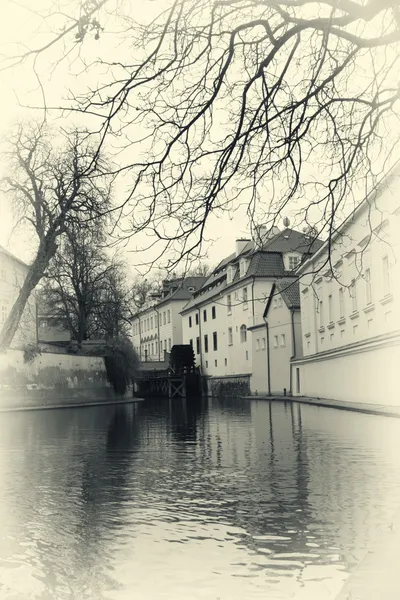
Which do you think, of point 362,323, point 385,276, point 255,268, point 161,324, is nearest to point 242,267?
point 255,268

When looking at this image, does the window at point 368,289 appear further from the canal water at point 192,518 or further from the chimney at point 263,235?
the chimney at point 263,235

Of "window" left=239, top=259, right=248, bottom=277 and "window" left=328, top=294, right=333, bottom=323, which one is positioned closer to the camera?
"window" left=328, top=294, right=333, bottom=323

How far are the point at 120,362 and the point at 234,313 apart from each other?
1868 cm

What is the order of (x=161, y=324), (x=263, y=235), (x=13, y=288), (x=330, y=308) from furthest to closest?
1. (x=161, y=324)
2. (x=330, y=308)
3. (x=13, y=288)
4. (x=263, y=235)

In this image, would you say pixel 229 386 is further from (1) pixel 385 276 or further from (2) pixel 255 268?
(1) pixel 385 276

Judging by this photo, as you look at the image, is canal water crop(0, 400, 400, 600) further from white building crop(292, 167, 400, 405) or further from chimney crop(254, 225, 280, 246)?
white building crop(292, 167, 400, 405)

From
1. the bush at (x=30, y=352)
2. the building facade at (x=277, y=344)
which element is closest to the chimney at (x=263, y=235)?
the bush at (x=30, y=352)

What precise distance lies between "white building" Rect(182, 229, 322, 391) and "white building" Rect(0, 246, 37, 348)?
15.3m

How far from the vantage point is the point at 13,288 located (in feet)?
118

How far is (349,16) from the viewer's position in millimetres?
6027

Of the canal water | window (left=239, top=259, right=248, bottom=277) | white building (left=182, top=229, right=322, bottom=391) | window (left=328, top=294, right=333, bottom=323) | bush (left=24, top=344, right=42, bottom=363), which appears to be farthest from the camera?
window (left=239, top=259, right=248, bottom=277)

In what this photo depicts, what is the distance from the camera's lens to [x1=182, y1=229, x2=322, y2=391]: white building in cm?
5634

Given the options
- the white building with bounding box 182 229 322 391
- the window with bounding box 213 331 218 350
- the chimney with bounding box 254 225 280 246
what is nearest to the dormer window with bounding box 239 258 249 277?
the white building with bounding box 182 229 322 391

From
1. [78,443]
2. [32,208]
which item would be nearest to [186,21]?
[78,443]
